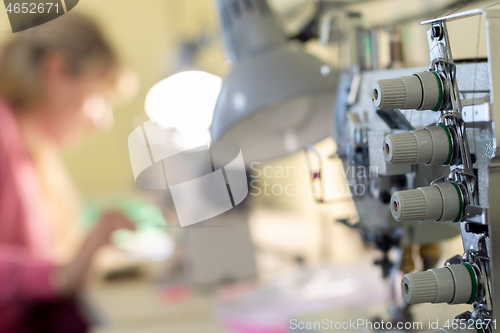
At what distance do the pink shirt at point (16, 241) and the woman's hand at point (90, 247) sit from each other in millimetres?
39

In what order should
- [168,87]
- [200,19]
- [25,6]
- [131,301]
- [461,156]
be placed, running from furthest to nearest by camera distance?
[200,19], [131,301], [168,87], [25,6], [461,156]

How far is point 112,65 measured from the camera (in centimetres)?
106

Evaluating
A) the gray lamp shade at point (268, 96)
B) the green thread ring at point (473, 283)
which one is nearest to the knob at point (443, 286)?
the green thread ring at point (473, 283)

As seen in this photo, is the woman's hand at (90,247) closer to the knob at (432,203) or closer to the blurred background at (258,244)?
the blurred background at (258,244)

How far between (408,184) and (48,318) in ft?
2.78

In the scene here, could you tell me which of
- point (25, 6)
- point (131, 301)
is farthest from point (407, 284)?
point (131, 301)

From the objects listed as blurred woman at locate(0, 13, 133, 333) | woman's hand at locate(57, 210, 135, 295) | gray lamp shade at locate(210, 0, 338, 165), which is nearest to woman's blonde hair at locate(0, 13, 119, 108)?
blurred woman at locate(0, 13, 133, 333)

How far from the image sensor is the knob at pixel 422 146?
8.7 inches

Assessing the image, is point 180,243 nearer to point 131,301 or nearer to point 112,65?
point 131,301

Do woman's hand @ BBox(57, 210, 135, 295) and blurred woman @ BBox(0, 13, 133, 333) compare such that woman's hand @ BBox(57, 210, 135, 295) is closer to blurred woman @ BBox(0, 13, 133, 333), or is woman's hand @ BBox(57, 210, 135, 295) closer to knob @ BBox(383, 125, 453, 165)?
blurred woman @ BBox(0, 13, 133, 333)

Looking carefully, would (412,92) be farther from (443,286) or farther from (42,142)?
(42,142)

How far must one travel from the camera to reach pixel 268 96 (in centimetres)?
38

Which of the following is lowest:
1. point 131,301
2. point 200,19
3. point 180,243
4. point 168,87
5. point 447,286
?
point 131,301

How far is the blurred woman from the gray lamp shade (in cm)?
42
